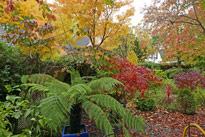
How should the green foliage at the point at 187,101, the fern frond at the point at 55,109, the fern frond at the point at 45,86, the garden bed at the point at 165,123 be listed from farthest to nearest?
1. the green foliage at the point at 187,101
2. the garden bed at the point at 165,123
3. the fern frond at the point at 45,86
4. the fern frond at the point at 55,109

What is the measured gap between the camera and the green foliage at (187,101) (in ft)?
10.6

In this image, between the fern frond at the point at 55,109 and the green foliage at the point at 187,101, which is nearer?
the fern frond at the point at 55,109

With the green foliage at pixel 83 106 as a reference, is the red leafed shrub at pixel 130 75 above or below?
above

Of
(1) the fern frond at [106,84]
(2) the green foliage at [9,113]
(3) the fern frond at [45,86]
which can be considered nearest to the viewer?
(2) the green foliage at [9,113]

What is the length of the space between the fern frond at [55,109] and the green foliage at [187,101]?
9.46 ft

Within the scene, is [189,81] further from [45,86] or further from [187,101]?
[45,86]

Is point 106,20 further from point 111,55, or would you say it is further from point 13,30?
point 13,30

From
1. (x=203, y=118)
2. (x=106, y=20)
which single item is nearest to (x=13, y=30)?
(x=106, y=20)

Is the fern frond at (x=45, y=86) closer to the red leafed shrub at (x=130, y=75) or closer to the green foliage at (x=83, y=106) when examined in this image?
the green foliage at (x=83, y=106)

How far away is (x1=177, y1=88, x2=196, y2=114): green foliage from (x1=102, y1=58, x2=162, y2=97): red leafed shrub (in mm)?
932

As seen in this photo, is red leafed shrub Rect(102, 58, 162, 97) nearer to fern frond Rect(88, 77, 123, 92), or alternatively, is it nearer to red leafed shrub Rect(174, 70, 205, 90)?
fern frond Rect(88, 77, 123, 92)

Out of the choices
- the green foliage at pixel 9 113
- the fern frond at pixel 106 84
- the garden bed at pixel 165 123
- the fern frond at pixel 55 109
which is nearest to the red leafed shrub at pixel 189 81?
the garden bed at pixel 165 123

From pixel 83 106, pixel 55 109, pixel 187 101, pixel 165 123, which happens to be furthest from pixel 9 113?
pixel 187 101

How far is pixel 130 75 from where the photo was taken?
231 cm
